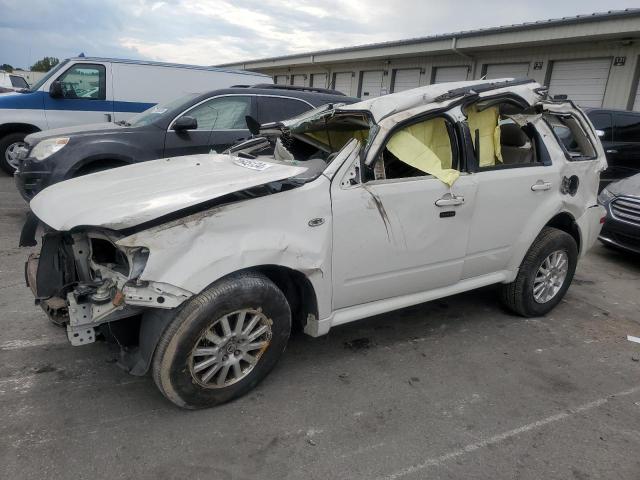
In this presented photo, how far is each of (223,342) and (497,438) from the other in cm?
159

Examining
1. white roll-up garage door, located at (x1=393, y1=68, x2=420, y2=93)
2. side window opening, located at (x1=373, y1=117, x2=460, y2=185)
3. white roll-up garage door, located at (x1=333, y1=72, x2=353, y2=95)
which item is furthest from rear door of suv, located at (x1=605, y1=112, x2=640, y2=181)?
white roll-up garage door, located at (x1=333, y1=72, x2=353, y2=95)

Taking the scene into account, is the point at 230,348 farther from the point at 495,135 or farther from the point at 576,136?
the point at 576,136

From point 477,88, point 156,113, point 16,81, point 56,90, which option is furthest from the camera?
point 16,81

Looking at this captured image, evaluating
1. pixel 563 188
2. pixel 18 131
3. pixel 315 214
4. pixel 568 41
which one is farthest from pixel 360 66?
pixel 315 214

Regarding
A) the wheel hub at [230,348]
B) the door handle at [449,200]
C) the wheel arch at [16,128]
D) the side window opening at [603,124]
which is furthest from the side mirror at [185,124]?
Result: the side window opening at [603,124]

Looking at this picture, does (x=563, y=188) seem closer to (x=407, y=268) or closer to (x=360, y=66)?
(x=407, y=268)

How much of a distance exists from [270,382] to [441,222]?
1.57m

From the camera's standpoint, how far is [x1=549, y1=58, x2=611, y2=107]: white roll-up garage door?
1270 centimetres

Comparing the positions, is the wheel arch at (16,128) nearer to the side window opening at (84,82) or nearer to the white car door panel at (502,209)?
the side window opening at (84,82)

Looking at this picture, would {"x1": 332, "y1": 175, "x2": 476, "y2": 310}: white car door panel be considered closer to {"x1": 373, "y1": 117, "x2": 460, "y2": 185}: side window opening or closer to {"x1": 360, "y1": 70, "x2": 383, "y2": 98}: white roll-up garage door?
{"x1": 373, "y1": 117, "x2": 460, "y2": 185}: side window opening

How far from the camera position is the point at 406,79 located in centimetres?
1905

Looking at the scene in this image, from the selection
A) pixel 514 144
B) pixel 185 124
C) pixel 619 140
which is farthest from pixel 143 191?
pixel 619 140

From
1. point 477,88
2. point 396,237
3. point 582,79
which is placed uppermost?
point 582,79

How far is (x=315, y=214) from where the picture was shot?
113 inches
